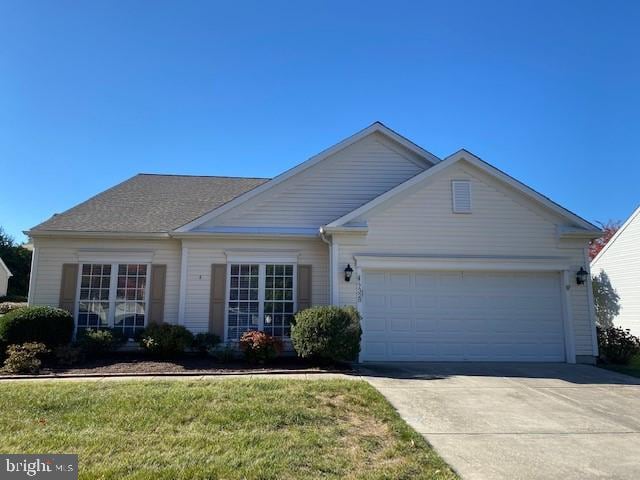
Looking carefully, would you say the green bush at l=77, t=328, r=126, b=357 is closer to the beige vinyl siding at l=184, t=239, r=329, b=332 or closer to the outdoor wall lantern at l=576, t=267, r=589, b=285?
the beige vinyl siding at l=184, t=239, r=329, b=332

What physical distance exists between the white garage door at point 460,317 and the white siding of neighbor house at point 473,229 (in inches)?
23.6

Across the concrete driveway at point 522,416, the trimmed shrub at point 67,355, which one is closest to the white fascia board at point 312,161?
the trimmed shrub at point 67,355

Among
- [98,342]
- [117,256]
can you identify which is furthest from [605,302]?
[98,342]

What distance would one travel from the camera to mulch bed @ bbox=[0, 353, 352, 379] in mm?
9352

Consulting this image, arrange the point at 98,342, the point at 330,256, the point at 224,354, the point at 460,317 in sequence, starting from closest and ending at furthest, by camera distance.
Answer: the point at 224,354
the point at 98,342
the point at 460,317
the point at 330,256

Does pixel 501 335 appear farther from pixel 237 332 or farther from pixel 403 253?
pixel 237 332

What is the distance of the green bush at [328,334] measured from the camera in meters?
9.54

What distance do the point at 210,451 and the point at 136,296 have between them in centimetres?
866

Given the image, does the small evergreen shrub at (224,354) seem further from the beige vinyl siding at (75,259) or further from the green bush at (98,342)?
the green bush at (98,342)

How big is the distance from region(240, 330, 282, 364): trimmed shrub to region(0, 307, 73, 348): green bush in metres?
4.58

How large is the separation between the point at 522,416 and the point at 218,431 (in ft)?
14.2

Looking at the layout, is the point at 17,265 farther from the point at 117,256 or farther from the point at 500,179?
the point at 500,179

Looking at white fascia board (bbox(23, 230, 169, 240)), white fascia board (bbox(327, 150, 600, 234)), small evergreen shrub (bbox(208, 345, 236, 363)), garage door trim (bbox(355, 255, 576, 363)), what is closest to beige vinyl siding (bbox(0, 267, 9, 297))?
white fascia board (bbox(23, 230, 169, 240))

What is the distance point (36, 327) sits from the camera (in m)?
10.5
